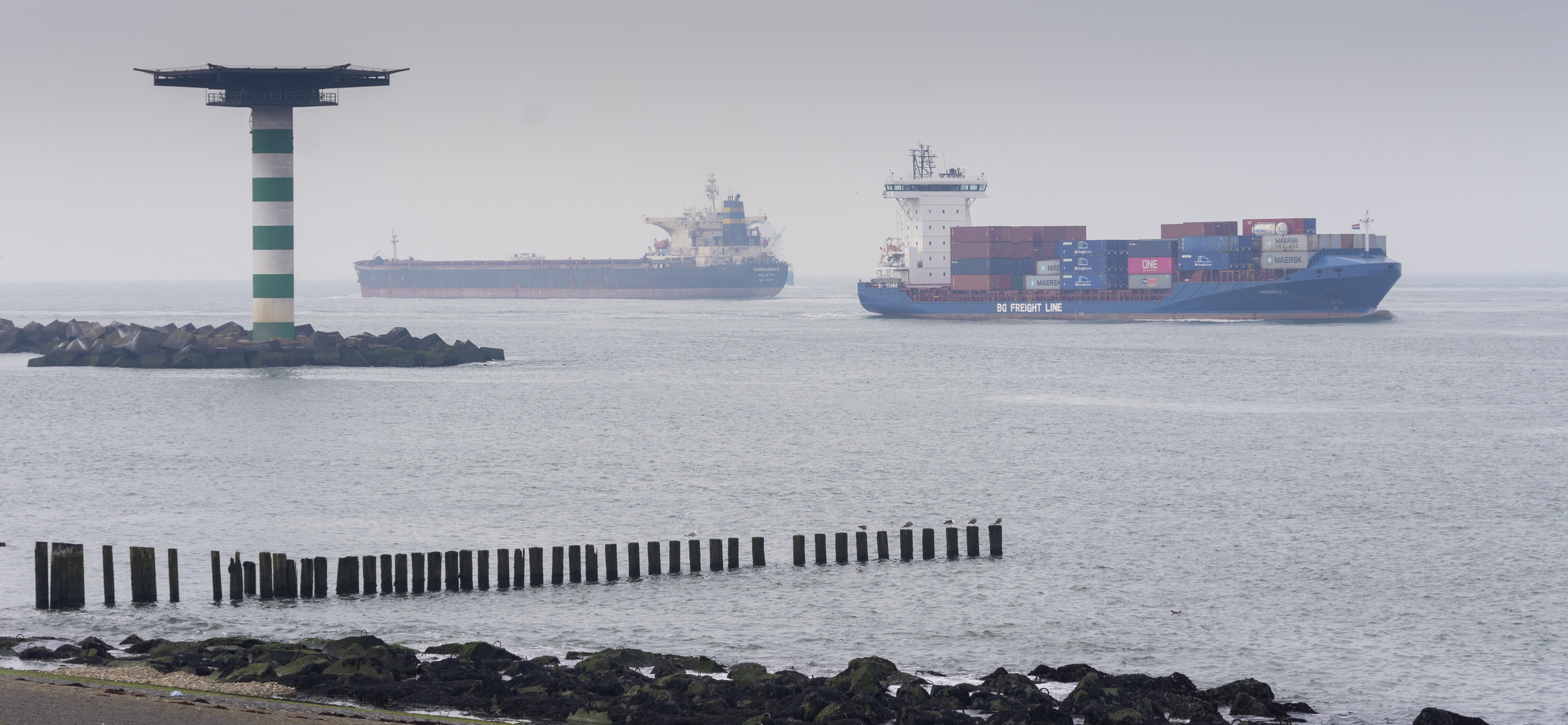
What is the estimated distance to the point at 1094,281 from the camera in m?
108

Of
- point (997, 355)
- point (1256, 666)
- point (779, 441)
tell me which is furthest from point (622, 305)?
point (1256, 666)

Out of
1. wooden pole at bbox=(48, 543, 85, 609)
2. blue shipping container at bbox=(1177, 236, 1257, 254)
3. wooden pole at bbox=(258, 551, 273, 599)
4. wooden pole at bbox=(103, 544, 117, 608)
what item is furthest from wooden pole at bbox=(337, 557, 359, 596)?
blue shipping container at bbox=(1177, 236, 1257, 254)

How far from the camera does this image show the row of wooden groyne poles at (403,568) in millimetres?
21109

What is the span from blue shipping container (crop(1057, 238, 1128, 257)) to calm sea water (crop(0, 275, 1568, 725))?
108ft

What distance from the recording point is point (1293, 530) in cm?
2878

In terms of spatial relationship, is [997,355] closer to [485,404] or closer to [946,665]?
[485,404]

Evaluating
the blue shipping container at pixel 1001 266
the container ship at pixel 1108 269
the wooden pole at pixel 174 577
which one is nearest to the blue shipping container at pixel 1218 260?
the container ship at pixel 1108 269

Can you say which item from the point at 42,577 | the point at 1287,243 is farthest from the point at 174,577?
the point at 1287,243

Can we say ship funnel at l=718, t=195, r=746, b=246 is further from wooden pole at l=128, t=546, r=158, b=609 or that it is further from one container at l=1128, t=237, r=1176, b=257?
wooden pole at l=128, t=546, r=158, b=609

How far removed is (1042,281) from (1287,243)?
1859 centimetres

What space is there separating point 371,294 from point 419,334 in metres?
99.8

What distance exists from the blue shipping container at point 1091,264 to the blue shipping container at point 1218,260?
16.1 feet

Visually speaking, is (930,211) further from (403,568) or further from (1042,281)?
(403,568)

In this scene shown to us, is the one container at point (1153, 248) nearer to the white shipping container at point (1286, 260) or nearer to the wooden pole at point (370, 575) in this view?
the white shipping container at point (1286, 260)
